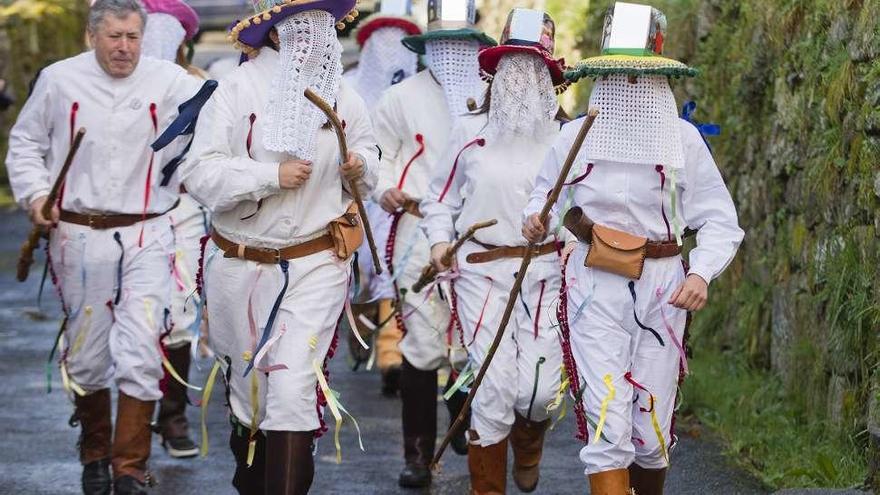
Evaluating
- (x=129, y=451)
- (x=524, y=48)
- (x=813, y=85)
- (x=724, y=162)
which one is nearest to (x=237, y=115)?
(x=524, y=48)

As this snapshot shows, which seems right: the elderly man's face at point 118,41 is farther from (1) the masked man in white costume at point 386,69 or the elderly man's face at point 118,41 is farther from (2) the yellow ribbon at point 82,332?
(1) the masked man in white costume at point 386,69

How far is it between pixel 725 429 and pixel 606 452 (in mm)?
3080

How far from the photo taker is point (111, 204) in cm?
784

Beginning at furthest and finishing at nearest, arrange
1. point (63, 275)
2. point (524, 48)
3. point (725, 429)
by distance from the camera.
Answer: point (725, 429) → point (63, 275) → point (524, 48)

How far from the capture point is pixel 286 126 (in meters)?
6.46

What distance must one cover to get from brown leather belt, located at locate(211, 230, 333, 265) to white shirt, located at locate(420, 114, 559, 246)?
1074 millimetres

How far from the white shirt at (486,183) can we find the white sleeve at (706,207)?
3.60ft

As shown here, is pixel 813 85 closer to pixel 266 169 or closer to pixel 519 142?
pixel 519 142

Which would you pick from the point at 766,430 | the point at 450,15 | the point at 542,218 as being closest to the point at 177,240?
the point at 450,15

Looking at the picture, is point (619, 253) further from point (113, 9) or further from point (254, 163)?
point (113, 9)

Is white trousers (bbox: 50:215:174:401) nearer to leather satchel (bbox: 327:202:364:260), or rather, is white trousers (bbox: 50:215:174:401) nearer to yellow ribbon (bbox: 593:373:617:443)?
leather satchel (bbox: 327:202:364:260)

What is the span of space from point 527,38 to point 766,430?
8.58 feet

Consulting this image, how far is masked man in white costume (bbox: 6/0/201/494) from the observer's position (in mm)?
7824

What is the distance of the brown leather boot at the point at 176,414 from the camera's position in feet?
29.6
